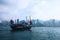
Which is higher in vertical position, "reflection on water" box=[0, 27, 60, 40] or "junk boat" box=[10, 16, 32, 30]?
"junk boat" box=[10, 16, 32, 30]

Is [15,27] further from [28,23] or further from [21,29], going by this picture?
[28,23]

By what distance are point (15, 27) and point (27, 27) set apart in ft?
9.10

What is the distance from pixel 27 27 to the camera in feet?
93.8

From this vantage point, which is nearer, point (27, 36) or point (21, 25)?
point (27, 36)

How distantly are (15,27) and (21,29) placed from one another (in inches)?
50.1

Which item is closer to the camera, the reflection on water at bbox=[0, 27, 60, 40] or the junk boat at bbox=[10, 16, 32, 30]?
the reflection on water at bbox=[0, 27, 60, 40]

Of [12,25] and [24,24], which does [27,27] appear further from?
[12,25]

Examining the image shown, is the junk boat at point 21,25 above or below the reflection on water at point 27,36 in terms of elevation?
above

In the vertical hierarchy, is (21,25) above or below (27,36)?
above

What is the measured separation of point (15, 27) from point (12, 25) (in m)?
0.85

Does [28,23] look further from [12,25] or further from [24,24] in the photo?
[12,25]

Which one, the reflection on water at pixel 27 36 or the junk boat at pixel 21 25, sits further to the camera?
the junk boat at pixel 21 25

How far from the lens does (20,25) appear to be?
2778 cm

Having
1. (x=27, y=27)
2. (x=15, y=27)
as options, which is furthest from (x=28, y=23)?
(x=15, y=27)
